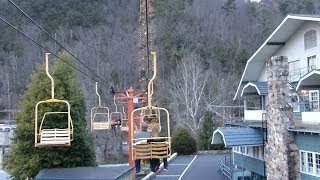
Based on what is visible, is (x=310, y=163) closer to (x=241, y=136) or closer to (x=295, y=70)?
(x=241, y=136)

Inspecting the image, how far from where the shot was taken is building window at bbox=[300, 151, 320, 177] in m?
15.7

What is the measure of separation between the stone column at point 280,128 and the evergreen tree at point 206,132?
15.9m

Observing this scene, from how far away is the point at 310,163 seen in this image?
1633 cm

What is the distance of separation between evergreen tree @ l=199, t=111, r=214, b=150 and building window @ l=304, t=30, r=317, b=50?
1421 centimetres

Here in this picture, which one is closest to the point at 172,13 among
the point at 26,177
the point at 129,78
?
the point at 129,78

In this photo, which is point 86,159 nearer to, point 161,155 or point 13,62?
point 161,155

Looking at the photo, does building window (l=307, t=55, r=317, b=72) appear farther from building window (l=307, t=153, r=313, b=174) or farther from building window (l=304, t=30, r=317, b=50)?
building window (l=307, t=153, r=313, b=174)

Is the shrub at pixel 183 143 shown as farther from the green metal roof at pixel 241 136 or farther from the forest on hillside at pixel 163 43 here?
the green metal roof at pixel 241 136

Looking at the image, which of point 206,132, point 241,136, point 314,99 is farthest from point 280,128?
point 206,132

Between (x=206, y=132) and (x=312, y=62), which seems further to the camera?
(x=206, y=132)

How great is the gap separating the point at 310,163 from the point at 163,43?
39.6 metres

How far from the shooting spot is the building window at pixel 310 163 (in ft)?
51.6

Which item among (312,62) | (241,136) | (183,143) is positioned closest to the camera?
(241,136)

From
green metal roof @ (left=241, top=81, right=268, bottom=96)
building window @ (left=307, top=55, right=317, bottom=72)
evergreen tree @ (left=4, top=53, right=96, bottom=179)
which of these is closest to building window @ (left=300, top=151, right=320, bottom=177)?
building window @ (left=307, top=55, right=317, bottom=72)
